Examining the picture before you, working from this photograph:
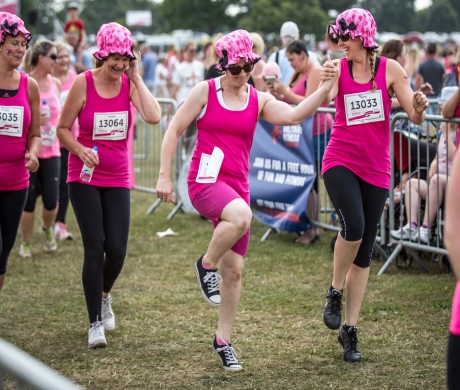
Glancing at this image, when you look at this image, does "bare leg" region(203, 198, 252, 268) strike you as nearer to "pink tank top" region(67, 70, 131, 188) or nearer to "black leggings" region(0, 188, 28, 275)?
"pink tank top" region(67, 70, 131, 188)

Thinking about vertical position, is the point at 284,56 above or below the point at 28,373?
above

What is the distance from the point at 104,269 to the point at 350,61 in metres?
2.22

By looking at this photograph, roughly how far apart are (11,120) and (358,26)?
243cm

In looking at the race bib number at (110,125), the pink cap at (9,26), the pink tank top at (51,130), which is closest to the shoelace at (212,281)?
the race bib number at (110,125)

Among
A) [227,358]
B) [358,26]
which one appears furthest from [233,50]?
[227,358]

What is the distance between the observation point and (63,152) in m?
8.88

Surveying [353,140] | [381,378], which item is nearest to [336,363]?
[381,378]

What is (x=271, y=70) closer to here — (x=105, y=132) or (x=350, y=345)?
(x=105, y=132)

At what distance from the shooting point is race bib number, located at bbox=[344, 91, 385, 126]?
4.83 meters

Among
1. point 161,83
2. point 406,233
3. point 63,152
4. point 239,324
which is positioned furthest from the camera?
point 161,83

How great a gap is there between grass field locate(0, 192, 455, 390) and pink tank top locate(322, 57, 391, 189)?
3.95 ft

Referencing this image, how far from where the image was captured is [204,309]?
621 centimetres

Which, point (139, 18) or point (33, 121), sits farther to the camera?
point (139, 18)

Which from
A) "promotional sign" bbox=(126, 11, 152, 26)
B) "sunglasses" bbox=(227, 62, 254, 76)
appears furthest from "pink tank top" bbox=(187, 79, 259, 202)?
"promotional sign" bbox=(126, 11, 152, 26)
